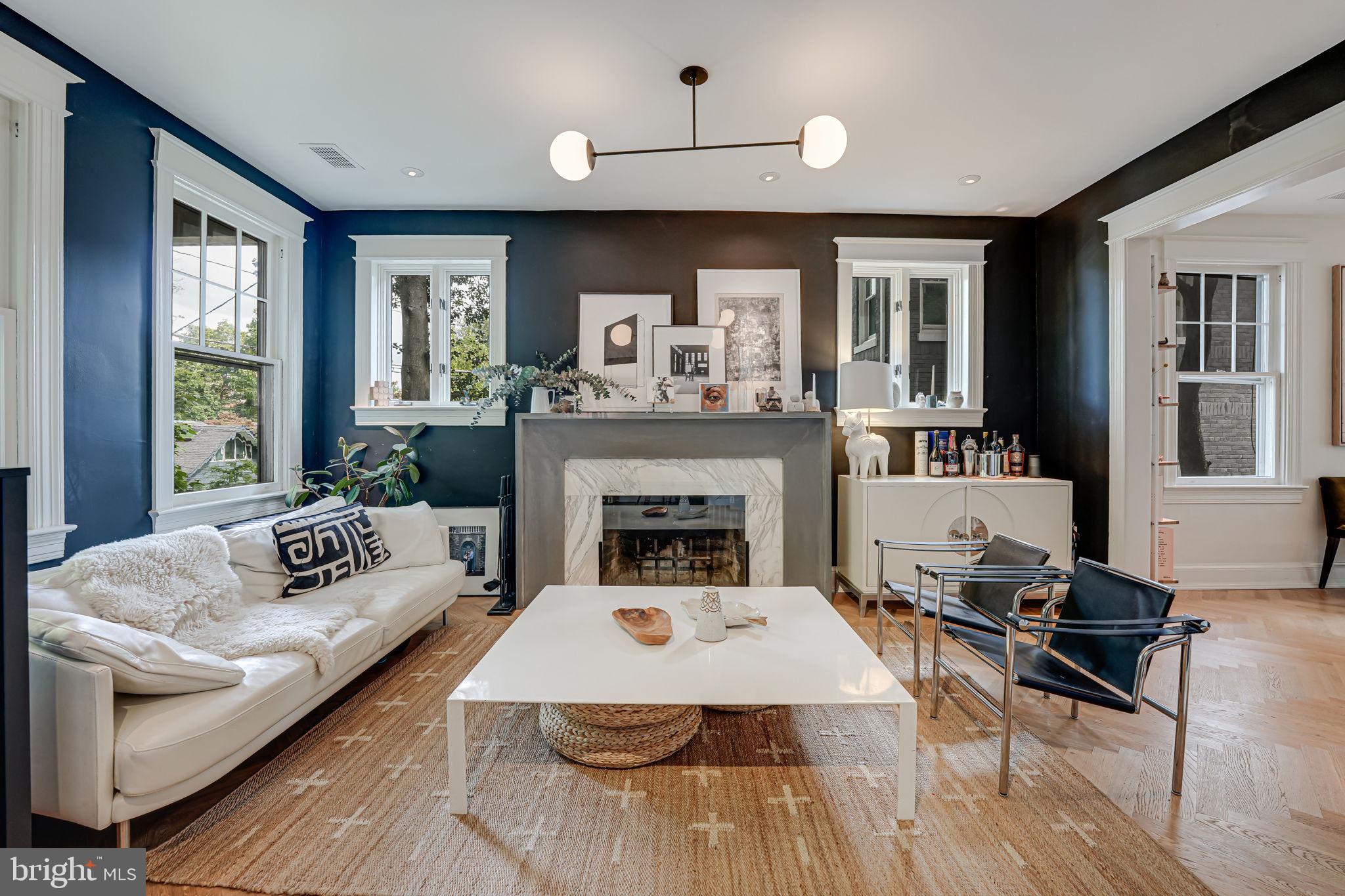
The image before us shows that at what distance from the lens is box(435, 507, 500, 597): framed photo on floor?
3957 mm

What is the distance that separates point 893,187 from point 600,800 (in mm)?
3692

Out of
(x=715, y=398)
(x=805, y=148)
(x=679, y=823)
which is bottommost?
(x=679, y=823)

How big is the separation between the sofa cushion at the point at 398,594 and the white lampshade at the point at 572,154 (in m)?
2.04

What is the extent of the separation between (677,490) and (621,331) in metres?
1.20

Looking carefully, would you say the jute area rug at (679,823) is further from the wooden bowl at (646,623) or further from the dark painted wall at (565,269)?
the dark painted wall at (565,269)

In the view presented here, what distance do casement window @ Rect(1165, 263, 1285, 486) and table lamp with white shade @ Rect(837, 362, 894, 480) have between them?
2311 millimetres

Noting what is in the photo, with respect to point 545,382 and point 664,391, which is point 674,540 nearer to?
point 664,391

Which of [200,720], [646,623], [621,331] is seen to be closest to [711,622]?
[646,623]

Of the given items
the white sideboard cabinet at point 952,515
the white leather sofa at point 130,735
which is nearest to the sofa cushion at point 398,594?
the white leather sofa at point 130,735

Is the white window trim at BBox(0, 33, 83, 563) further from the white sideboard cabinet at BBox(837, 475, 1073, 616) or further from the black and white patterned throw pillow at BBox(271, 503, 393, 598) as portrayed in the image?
the white sideboard cabinet at BBox(837, 475, 1073, 616)

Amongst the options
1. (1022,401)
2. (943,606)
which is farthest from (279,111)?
(1022,401)

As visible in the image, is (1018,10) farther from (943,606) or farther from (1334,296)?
(1334,296)

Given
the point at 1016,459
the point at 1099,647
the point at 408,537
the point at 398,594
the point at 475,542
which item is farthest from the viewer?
the point at 475,542

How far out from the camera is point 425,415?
12.9ft
